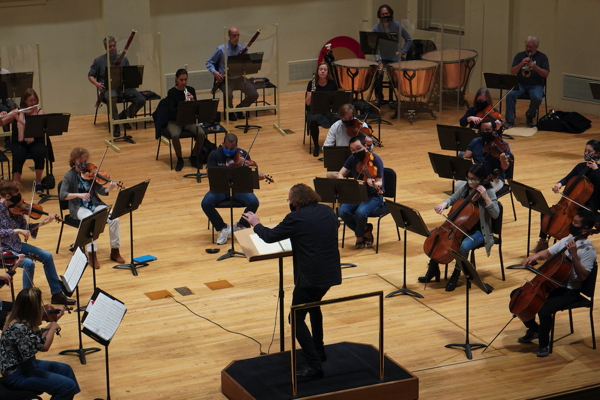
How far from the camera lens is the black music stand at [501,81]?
39.5ft

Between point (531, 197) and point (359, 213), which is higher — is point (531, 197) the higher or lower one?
the higher one

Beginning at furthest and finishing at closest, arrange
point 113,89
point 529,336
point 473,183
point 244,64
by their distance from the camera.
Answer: point 244,64, point 113,89, point 473,183, point 529,336

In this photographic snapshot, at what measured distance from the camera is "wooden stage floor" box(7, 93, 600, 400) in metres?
6.06

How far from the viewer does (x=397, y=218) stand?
7164mm

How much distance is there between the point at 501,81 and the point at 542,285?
21.1 ft

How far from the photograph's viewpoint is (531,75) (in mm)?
12172

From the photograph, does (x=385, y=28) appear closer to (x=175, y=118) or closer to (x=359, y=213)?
(x=175, y=118)

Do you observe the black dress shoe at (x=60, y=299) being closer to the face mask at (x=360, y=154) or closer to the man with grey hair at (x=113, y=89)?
the face mask at (x=360, y=154)

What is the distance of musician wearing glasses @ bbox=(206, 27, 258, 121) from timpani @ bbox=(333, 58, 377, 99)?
1287 millimetres

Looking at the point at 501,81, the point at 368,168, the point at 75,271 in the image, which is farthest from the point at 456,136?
the point at 75,271

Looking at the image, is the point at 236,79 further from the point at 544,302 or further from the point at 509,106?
the point at 544,302

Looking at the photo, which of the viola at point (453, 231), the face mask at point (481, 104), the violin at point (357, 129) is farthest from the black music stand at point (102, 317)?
the face mask at point (481, 104)

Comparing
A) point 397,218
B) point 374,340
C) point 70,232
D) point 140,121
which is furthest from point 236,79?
point 374,340

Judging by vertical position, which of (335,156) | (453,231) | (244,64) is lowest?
(453,231)
